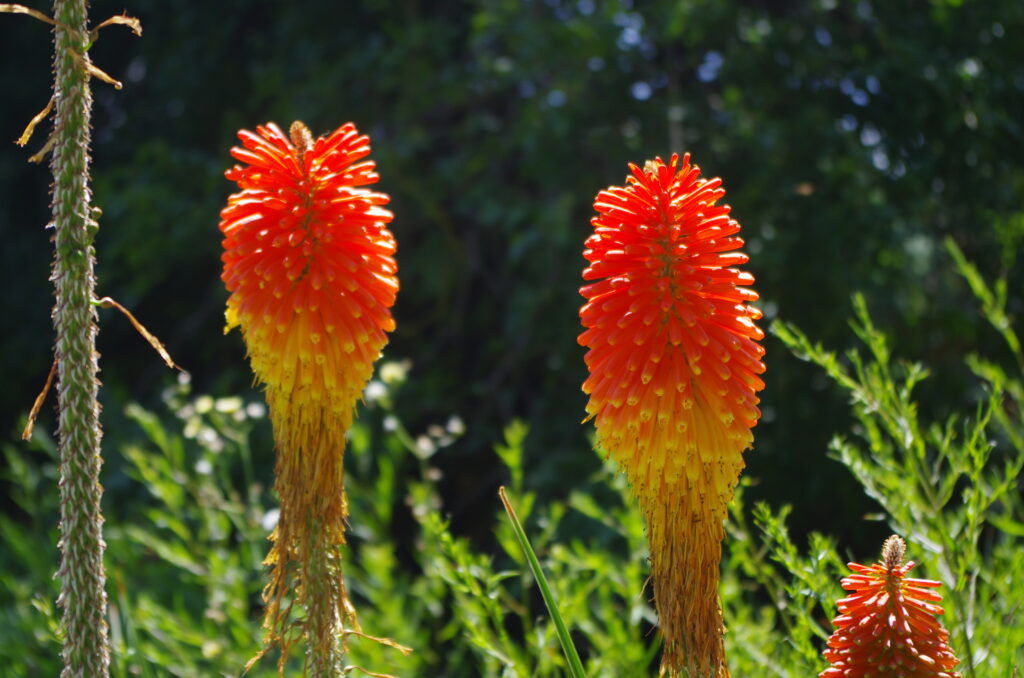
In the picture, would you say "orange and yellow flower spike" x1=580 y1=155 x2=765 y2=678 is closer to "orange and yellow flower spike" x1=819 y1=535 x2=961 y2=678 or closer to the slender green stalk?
"orange and yellow flower spike" x1=819 y1=535 x2=961 y2=678

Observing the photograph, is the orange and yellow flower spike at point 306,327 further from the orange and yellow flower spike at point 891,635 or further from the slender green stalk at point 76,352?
the orange and yellow flower spike at point 891,635

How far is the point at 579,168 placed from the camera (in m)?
4.34

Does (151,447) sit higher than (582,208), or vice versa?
(582,208)

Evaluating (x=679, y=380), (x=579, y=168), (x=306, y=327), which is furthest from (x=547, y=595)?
(x=579, y=168)

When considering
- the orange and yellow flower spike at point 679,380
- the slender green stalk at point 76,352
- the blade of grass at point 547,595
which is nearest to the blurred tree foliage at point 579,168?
the orange and yellow flower spike at point 679,380

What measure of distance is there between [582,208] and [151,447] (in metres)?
2.25

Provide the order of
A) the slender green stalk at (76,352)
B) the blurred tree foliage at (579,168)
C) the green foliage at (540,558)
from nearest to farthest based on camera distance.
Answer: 1. the slender green stalk at (76,352)
2. the green foliage at (540,558)
3. the blurred tree foliage at (579,168)

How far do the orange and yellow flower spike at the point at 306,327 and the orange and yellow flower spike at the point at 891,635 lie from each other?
71 cm

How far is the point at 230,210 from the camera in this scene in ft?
5.15

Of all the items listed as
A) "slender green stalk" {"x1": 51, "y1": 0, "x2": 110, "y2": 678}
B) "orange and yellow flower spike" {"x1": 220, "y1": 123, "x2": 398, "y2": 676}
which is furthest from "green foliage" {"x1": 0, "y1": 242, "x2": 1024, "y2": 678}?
"slender green stalk" {"x1": 51, "y1": 0, "x2": 110, "y2": 678}

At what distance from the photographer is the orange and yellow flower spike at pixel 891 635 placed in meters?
1.26

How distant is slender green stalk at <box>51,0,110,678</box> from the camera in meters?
1.39

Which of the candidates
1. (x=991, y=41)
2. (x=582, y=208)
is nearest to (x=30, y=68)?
(x=582, y=208)

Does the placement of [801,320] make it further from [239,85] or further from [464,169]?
[239,85]
